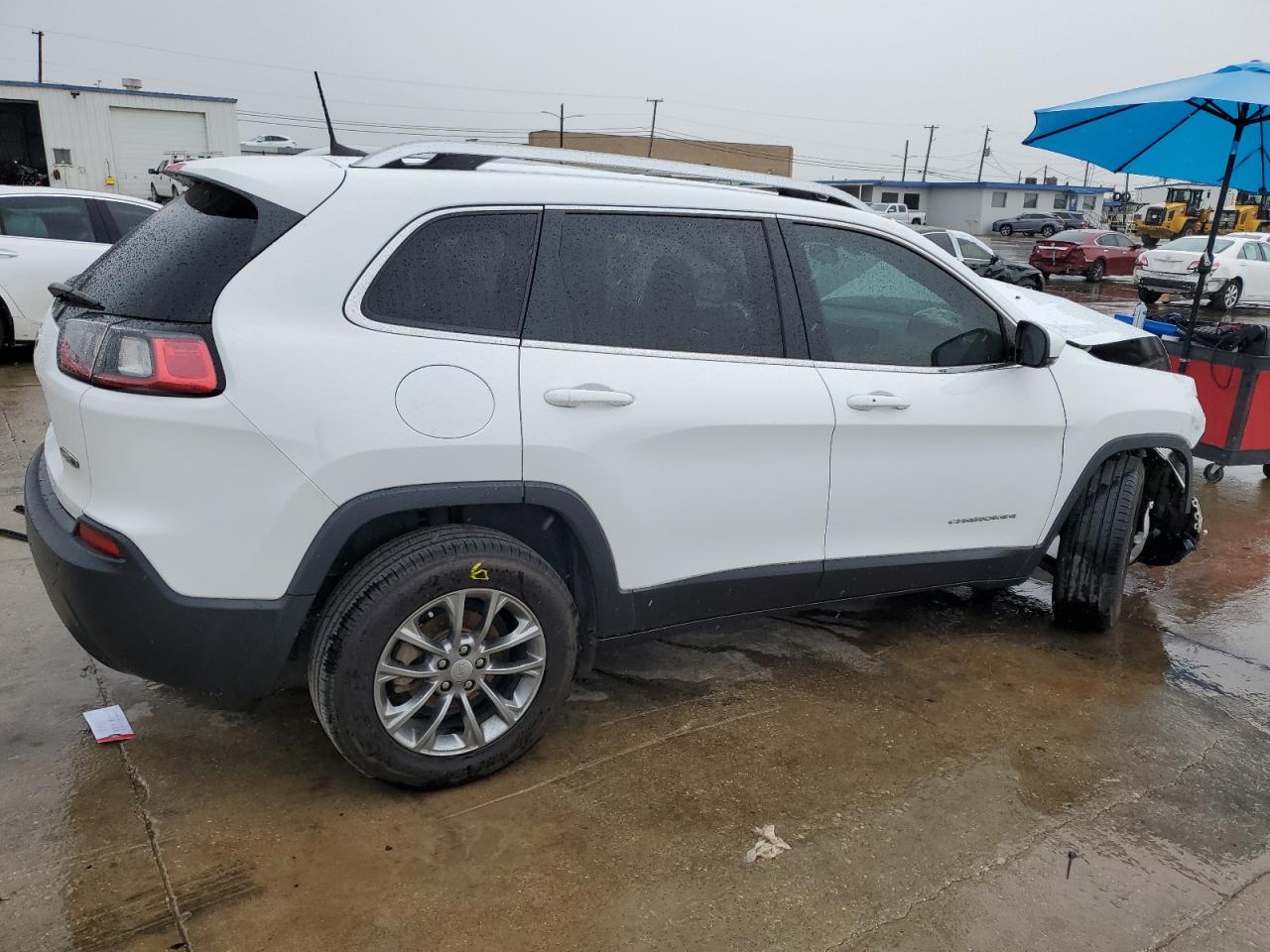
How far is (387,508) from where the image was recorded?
8.34 ft

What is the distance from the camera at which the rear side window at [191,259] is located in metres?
2.45

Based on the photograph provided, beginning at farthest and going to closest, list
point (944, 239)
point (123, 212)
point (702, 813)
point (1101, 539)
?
point (944, 239) < point (123, 212) < point (1101, 539) < point (702, 813)

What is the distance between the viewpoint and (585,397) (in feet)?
8.99

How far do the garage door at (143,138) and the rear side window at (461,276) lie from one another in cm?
3674

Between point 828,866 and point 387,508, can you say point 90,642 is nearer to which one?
point 387,508

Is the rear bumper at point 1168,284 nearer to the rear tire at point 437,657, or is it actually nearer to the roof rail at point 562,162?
the roof rail at point 562,162

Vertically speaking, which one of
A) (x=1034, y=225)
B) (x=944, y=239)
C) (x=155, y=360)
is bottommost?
(x=155, y=360)

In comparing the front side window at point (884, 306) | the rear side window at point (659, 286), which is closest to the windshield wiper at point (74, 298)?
the rear side window at point (659, 286)

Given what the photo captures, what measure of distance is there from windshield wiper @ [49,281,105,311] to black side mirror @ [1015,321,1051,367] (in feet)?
9.90

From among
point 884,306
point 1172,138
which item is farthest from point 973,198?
point 884,306

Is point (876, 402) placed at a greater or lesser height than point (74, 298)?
lesser

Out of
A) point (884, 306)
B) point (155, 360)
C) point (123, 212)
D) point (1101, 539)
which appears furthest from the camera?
point (123, 212)

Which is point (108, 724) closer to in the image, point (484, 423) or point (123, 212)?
point (484, 423)

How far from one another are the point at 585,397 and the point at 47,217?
26.5ft
